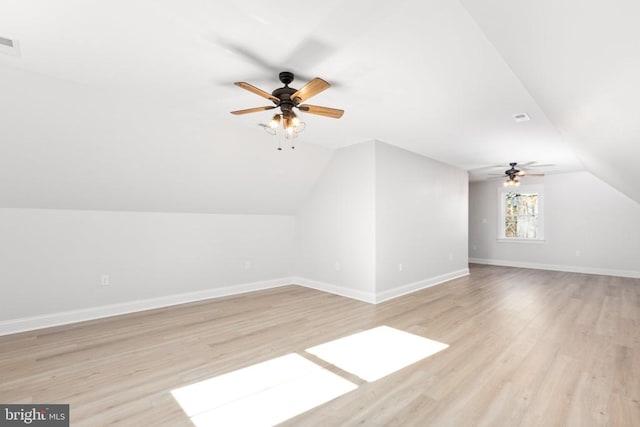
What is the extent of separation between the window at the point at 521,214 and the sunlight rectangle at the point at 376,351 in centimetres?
664

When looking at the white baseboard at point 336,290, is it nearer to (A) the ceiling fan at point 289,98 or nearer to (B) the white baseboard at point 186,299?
(B) the white baseboard at point 186,299

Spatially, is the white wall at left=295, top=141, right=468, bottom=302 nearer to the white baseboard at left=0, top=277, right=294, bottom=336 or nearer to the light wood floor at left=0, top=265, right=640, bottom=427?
the light wood floor at left=0, top=265, right=640, bottom=427

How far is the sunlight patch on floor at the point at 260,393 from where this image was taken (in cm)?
192

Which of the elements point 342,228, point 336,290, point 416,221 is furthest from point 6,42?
point 416,221

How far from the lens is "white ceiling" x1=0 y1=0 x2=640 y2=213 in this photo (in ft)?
5.71

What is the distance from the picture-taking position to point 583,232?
714 cm

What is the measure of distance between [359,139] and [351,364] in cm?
319

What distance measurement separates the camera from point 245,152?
4434 mm

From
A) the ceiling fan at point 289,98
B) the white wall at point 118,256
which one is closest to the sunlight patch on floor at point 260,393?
the ceiling fan at point 289,98

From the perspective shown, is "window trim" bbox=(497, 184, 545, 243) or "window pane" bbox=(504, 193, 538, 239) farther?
"window pane" bbox=(504, 193, 538, 239)

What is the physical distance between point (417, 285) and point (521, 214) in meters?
4.86

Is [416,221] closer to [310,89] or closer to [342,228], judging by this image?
[342,228]

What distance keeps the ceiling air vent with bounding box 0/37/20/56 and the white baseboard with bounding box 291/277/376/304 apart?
4.55 metres

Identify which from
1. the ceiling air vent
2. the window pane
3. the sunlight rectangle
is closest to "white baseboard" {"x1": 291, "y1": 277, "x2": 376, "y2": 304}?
the sunlight rectangle
